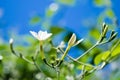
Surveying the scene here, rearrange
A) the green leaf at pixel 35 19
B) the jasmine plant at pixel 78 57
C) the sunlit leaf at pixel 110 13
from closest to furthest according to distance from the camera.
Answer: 1. the jasmine plant at pixel 78 57
2. the sunlit leaf at pixel 110 13
3. the green leaf at pixel 35 19

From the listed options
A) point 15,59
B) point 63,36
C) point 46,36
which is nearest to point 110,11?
point 63,36

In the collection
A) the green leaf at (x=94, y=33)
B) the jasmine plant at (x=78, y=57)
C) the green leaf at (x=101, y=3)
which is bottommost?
the jasmine plant at (x=78, y=57)

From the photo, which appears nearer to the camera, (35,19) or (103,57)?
(103,57)

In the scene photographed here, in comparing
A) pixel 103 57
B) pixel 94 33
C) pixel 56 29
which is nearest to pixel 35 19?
pixel 56 29

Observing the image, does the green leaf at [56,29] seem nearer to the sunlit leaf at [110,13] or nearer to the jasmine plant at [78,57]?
the sunlit leaf at [110,13]

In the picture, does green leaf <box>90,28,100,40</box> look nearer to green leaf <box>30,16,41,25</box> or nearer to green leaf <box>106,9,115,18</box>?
green leaf <box>106,9,115,18</box>

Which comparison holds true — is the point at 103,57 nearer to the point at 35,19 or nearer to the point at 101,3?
the point at 101,3

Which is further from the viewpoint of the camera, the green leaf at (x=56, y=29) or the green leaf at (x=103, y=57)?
Answer: the green leaf at (x=56, y=29)

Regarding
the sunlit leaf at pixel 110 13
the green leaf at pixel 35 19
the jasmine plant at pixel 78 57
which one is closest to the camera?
the jasmine plant at pixel 78 57

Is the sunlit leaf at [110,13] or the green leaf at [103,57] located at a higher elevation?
the sunlit leaf at [110,13]

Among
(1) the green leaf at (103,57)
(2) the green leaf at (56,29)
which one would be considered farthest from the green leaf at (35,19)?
(1) the green leaf at (103,57)

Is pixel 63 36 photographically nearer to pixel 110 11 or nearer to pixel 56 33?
pixel 56 33
